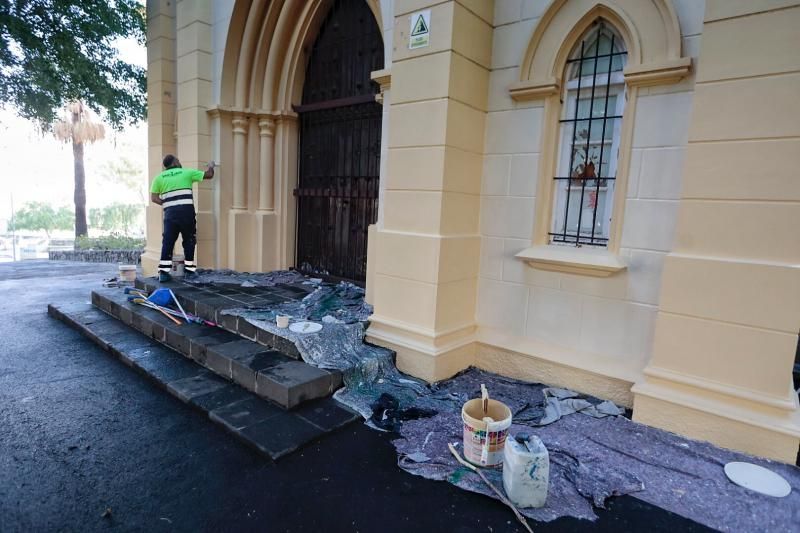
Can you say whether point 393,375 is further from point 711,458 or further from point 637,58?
point 637,58

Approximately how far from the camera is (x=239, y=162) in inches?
233

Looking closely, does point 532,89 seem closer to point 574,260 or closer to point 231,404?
point 574,260

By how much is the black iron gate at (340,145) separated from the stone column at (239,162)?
732 millimetres

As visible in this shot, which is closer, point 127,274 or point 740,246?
point 740,246

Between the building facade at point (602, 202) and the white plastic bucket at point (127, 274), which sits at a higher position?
the building facade at point (602, 202)

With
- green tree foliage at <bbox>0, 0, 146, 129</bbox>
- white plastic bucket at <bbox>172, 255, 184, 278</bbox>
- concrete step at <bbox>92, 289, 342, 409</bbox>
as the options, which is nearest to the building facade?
concrete step at <bbox>92, 289, 342, 409</bbox>

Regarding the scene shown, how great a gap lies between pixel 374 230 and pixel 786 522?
339 cm

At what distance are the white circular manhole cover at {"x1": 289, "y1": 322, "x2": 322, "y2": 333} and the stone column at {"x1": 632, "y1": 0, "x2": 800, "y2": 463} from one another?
2.53 m

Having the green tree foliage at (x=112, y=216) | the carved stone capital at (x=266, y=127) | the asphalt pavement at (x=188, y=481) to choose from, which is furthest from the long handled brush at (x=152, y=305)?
the green tree foliage at (x=112, y=216)

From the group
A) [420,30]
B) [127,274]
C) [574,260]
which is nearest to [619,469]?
[574,260]

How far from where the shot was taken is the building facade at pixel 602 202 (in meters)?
2.39

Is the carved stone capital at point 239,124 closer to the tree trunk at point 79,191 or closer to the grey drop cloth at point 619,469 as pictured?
the grey drop cloth at point 619,469

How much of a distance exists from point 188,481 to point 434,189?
2352mm

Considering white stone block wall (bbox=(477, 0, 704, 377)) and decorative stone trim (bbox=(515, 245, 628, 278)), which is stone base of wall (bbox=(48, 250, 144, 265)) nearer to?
white stone block wall (bbox=(477, 0, 704, 377))
